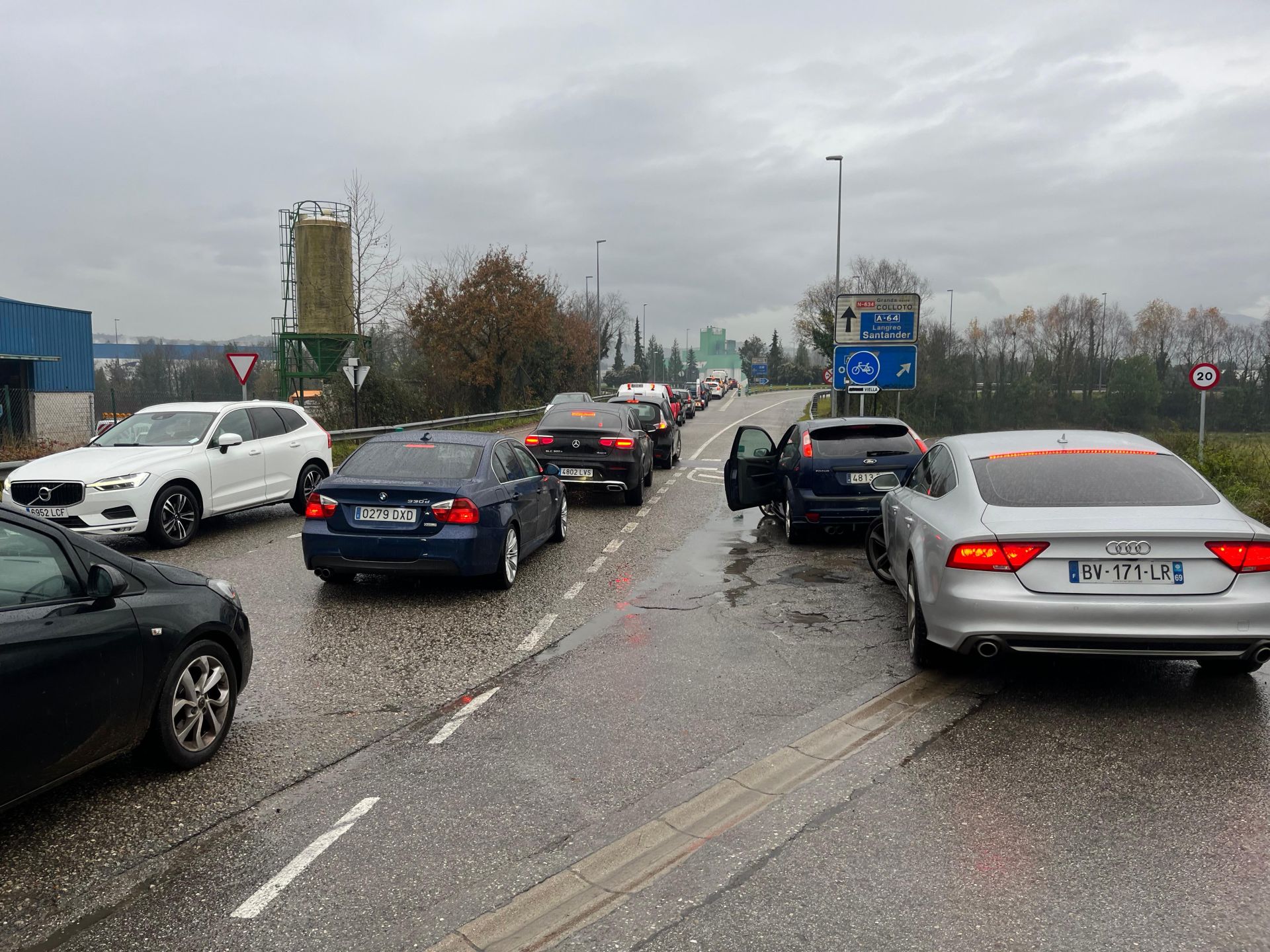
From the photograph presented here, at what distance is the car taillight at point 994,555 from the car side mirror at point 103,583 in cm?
421

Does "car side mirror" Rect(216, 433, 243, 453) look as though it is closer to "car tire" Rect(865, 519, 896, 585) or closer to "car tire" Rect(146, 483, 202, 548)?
"car tire" Rect(146, 483, 202, 548)

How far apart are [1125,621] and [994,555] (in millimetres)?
722

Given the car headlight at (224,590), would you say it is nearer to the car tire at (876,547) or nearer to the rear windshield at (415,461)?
the rear windshield at (415,461)

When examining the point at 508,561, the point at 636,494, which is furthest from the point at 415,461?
the point at 636,494

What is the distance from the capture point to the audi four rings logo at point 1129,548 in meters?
5.22

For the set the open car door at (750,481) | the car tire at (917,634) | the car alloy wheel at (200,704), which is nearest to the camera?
the car alloy wheel at (200,704)

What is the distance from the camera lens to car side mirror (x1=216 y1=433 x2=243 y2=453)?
475 inches

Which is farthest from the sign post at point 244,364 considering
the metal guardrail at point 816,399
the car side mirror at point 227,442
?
the metal guardrail at point 816,399

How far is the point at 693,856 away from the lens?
12.3 ft

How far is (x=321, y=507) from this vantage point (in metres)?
8.41

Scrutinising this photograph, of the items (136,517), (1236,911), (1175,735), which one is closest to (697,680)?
(1175,735)

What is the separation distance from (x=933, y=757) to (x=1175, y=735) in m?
1.35

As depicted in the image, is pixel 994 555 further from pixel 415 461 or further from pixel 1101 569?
pixel 415 461

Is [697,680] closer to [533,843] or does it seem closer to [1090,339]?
[533,843]
